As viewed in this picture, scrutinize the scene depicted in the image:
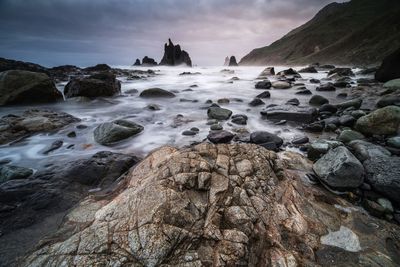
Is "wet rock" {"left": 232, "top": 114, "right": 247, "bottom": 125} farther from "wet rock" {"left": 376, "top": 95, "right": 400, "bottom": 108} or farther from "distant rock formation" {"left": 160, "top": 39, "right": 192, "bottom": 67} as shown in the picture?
"distant rock formation" {"left": 160, "top": 39, "right": 192, "bottom": 67}

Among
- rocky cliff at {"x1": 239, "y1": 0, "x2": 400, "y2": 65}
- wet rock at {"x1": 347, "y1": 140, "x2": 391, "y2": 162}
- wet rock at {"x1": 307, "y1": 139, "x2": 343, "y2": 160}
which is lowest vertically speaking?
wet rock at {"x1": 307, "y1": 139, "x2": 343, "y2": 160}

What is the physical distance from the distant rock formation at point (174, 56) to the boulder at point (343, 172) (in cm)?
8648

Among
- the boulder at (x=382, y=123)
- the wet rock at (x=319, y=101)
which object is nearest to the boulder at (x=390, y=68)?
the wet rock at (x=319, y=101)

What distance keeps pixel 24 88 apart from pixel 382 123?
14.9 m

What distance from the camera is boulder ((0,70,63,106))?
1151cm

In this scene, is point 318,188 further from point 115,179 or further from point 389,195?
point 115,179

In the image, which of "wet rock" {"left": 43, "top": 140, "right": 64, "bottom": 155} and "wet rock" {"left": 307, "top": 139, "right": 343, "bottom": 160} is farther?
"wet rock" {"left": 43, "top": 140, "right": 64, "bottom": 155}

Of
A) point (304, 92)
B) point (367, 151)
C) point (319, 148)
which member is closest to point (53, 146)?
point (319, 148)

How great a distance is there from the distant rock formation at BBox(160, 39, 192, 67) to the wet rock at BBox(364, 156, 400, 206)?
86.6 meters

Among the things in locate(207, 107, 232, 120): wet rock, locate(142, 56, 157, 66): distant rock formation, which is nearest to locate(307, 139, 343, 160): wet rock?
locate(207, 107, 232, 120): wet rock

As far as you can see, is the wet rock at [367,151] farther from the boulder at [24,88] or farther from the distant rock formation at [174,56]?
the distant rock formation at [174,56]

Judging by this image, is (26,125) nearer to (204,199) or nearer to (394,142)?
(204,199)

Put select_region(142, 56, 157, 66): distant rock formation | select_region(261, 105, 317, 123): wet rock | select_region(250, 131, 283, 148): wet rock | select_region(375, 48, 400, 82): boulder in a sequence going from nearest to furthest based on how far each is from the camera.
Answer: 1. select_region(250, 131, 283, 148): wet rock
2. select_region(261, 105, 317, 123): wet rock
3. select_region(375, 48, 400, 82): boulder
4. select_region(142, 56, 157, 66): distant rock formation

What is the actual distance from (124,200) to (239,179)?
1581 mm
